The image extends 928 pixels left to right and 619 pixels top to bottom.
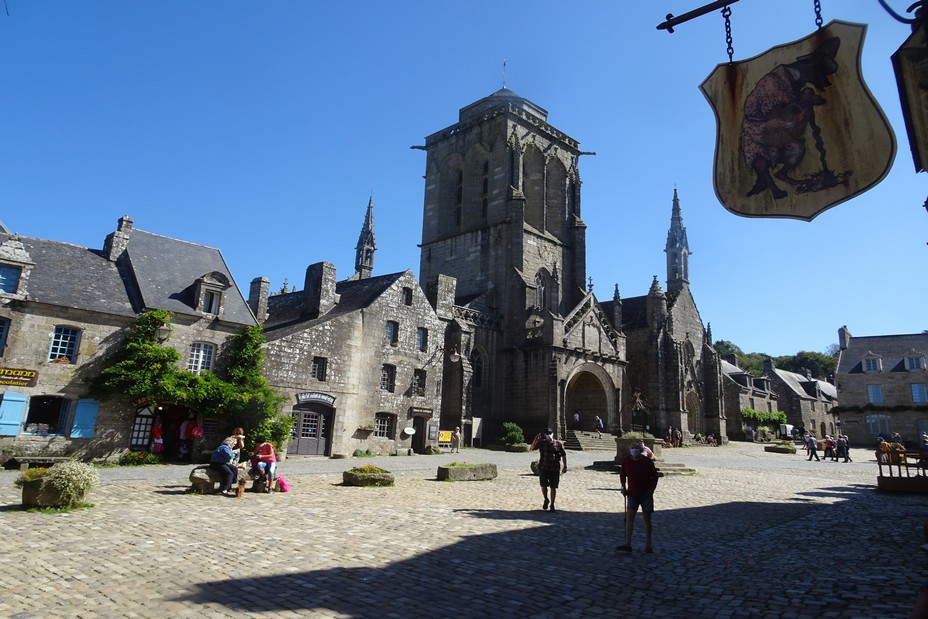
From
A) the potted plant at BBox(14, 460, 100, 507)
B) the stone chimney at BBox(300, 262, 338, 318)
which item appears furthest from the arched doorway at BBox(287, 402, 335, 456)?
the potted plant at BBox(14, 460, 100, 507)

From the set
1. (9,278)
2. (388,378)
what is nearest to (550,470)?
(388,378)

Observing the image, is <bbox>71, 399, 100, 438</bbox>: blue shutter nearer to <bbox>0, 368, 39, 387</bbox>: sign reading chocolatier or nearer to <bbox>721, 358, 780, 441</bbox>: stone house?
<bbox>0, 368, 39, 387</bbox>: sign reading chocolatier

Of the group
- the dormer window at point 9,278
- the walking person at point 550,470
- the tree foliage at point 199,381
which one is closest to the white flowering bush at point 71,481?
the walking person at point 550,470

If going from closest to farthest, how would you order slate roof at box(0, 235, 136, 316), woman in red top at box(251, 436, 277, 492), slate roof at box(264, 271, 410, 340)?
woman in red top at box(251, 436, 277, 492), slate roof at box(0, 235, 136, 316), slate roof at box(264, 271, 410, 340)

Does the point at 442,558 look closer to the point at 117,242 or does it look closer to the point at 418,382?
the point at 117,242

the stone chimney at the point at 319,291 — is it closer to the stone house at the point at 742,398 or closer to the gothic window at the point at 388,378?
the gothic window at the point at 388,378

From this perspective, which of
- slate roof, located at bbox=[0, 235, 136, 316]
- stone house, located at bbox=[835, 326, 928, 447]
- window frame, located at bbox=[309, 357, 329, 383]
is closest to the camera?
slate roof, located at bbox=[0, 235, 136, 316]

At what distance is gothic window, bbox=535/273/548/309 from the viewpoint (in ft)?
126

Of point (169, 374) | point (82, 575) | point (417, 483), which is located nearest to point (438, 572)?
point (82, 575)

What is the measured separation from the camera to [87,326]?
18125mm

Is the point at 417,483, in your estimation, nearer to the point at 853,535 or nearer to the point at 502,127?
the point at 853,535

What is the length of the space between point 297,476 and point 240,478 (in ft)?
12.8

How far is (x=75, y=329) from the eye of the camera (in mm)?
17969

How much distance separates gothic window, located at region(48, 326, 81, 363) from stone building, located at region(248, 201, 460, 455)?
19.8 feet
